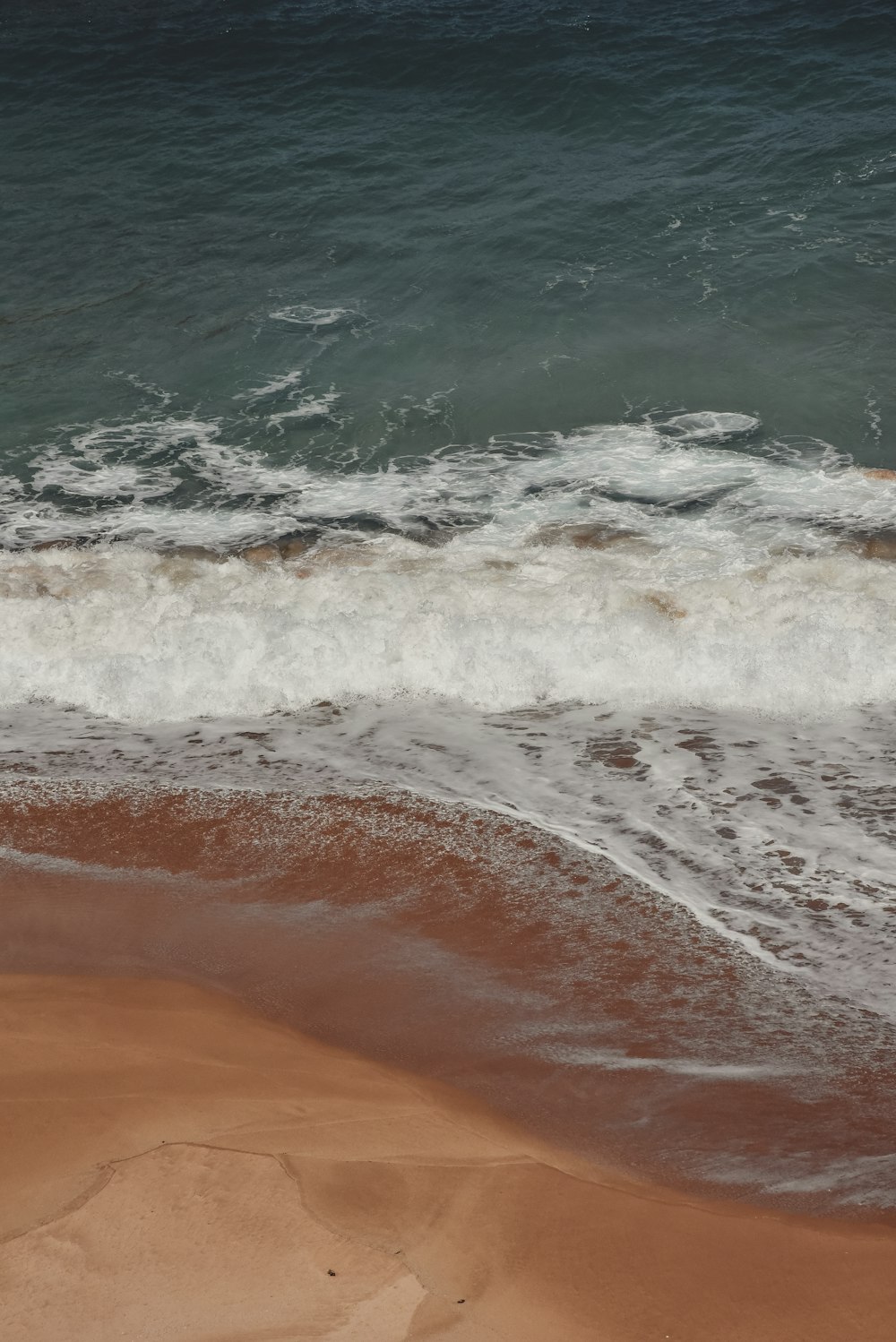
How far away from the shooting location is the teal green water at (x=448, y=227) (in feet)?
34.1

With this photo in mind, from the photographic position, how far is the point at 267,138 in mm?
15688

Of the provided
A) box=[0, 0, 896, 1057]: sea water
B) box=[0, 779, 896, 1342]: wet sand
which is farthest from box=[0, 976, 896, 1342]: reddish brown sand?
box=[0, 0, 896, 1057]: sea water

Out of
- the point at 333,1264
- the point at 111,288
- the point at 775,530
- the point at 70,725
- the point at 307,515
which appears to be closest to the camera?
the point at 333,1264

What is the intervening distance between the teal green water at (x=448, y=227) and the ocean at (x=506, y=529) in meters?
0.07

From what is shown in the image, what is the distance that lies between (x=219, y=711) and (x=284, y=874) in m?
1.68

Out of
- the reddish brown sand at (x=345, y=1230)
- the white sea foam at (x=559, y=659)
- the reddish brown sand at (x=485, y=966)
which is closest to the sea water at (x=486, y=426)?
the white sea foam at (x=559, y=659)

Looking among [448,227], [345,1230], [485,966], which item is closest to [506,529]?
[485,966]

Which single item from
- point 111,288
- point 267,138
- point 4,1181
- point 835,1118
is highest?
point 267,138

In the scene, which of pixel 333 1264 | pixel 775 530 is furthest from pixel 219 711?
pixel 775 530

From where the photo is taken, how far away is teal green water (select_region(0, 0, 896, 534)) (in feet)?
34.1

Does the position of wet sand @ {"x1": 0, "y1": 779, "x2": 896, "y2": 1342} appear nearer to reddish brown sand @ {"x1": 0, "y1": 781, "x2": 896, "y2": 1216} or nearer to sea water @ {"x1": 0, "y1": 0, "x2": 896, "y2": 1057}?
reddish brown sand @ {"x1": 0, "y1": 781, "x2": 896, "y2": 1216}

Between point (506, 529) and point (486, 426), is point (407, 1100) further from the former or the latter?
point (486, 426)

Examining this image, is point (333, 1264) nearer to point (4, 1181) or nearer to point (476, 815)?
point (4, 1181)

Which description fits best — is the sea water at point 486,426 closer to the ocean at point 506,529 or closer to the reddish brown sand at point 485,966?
the ocean at point 506,529
